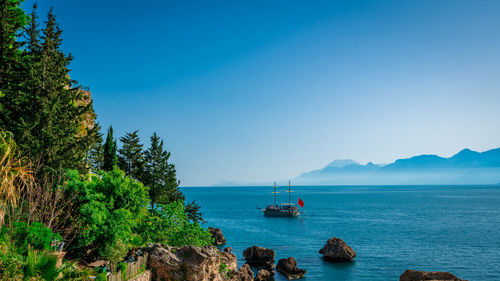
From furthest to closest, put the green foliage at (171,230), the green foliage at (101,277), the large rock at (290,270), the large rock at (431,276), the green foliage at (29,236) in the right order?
the large rock at (290,270) < the large rock at (431,276) < the green foliage at (171,230) < the green foliage at (101,277) < the green foliage at (29,236)

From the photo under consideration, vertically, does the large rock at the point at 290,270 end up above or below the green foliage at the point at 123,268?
below

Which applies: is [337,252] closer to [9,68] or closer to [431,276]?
[431,276]

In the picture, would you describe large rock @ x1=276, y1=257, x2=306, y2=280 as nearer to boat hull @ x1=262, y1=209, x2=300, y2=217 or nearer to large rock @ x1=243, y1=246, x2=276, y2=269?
large rock @ x1=243, y1=246, x2=276, y2=269

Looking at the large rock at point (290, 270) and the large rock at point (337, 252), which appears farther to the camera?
the large rock at point (337, 252)

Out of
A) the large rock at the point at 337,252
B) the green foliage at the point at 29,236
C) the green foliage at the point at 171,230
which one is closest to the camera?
the green foliage at the point at 29,236

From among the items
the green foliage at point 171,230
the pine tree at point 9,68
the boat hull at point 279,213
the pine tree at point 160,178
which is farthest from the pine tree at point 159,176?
the boat hull at point 279,213

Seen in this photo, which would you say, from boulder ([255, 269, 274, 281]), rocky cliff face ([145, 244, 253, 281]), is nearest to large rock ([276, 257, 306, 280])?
boulder ([255, 269, 274, 281])

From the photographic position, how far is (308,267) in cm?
4850

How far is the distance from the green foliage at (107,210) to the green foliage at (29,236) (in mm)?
3239

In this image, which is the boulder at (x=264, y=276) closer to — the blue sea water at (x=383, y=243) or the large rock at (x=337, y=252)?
the blue sea water at (x=383, y=243)

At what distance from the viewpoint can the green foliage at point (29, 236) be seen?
15836 mm

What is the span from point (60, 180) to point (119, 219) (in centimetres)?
476

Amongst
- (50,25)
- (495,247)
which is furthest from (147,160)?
(495,247)

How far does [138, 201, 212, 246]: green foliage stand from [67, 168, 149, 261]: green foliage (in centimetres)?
635
